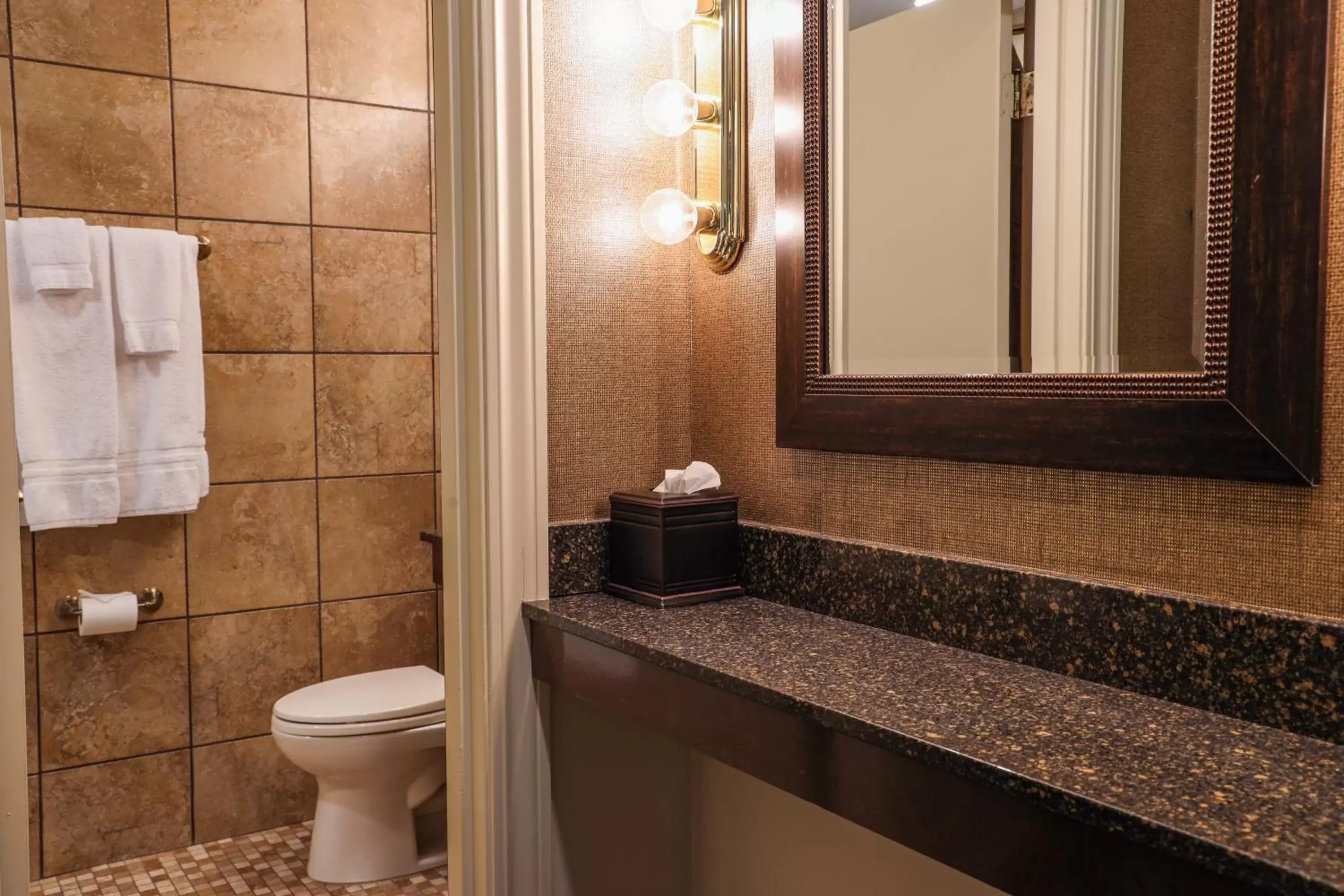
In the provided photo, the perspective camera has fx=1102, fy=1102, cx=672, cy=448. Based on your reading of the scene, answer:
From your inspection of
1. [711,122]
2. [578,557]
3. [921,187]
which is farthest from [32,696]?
[921,187]

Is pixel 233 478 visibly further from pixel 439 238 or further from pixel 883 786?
pixel 883 786

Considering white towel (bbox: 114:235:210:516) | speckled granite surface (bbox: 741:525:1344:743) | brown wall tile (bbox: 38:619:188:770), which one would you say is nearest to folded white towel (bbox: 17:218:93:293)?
white towel (bbox: 114:235:210:516)

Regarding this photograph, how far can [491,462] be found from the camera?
1.68 meters

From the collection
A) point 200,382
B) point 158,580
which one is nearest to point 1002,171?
point 200,382

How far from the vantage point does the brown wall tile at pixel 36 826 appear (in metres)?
2.59

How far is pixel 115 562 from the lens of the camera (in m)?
2.66

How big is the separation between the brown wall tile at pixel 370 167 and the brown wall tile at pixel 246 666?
1.05 metres

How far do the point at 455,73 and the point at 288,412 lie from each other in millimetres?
1439

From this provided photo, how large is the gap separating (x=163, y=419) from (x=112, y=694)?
2.25 feet

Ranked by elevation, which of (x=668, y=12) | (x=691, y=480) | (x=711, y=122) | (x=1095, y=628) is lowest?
(x=1095, y=628)

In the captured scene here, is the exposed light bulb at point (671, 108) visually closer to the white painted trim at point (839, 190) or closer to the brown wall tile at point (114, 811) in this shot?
the white painted trim at point (839, 190)

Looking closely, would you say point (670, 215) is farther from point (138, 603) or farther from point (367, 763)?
point (138, 603)

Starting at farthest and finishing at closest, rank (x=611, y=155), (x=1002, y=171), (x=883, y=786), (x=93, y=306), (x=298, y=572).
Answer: (x=298, y=572) → (x=93, y=306) → (x=611, y=155) → (x=1002, y=171) → (x=883, y=786)

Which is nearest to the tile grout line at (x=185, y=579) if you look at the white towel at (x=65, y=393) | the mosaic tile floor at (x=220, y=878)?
the mosaic tile floor at (x=220, y=878)
